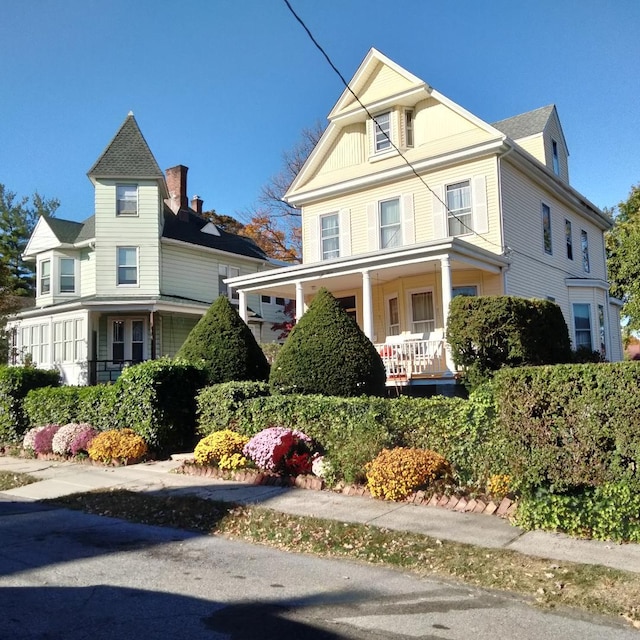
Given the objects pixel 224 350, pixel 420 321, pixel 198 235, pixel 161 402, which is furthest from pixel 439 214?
pixel 198 235

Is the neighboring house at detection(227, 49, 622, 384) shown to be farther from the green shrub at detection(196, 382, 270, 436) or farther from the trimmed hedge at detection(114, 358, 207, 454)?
the trimmed hedge at detection(114, 358, 207, 454)

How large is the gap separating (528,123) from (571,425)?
55.8 feet

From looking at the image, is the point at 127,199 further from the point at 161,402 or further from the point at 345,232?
the point at 161,402

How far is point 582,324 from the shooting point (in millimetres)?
20297

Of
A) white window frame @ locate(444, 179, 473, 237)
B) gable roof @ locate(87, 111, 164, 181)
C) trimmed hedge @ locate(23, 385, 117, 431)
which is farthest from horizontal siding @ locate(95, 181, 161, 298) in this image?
white window frame @ locate(444, 179, 473, 237)

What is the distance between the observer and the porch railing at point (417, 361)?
49.7 feet

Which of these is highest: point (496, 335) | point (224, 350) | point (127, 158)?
point (127, 158)

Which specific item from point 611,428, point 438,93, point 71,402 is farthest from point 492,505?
point 438,93

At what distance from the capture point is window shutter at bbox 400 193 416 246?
722 inches

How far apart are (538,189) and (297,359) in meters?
11.8

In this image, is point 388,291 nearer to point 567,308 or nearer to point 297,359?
point 567,308

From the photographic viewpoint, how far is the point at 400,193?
1873 centimetres

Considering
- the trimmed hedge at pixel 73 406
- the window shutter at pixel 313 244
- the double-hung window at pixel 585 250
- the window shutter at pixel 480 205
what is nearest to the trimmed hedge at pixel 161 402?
the trimmed hedge at pixel 73 406

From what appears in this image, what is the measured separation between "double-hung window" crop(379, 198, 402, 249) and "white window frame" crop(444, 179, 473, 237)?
1.68 meters
